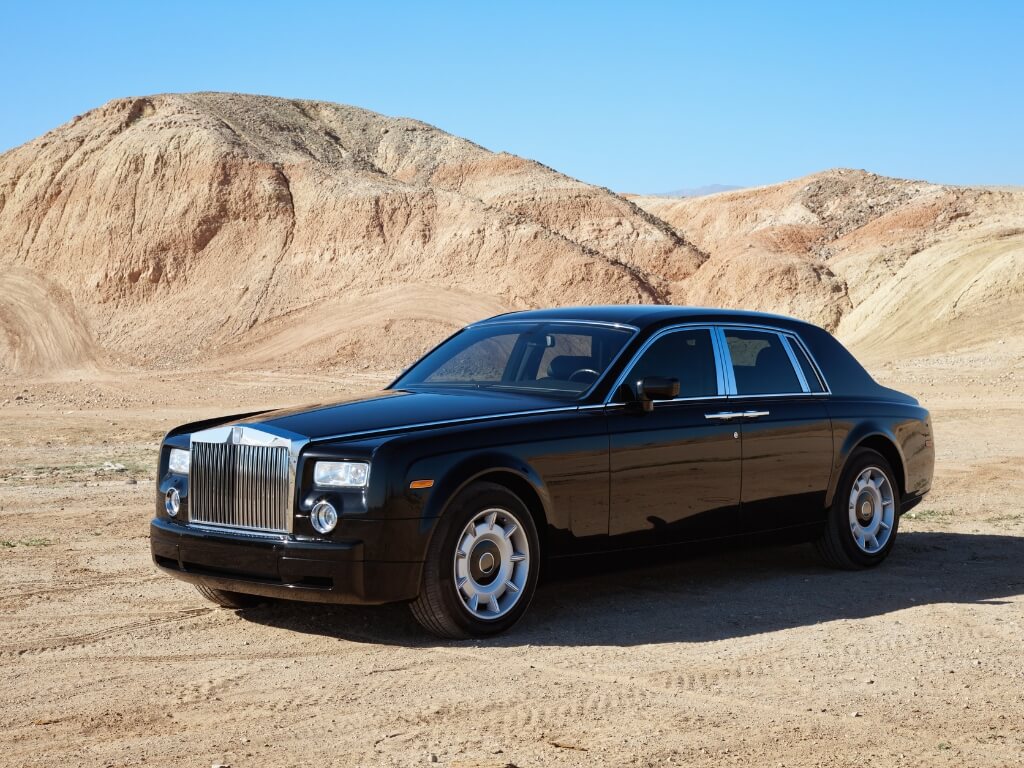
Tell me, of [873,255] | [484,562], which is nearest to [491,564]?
[484,562]

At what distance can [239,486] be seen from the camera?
6816mm

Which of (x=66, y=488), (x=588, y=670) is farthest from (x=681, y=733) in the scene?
(x=66, y=488)

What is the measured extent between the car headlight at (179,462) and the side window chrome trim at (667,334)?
225cm

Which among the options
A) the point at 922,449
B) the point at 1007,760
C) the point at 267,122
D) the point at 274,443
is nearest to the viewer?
the point at 1007,760

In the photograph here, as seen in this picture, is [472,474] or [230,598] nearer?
[472,474]

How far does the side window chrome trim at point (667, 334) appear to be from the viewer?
7.49 m

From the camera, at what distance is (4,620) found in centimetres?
735

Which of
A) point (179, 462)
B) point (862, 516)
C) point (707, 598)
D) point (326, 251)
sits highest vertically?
point (326, 251)

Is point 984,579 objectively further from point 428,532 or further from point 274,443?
point 274,443

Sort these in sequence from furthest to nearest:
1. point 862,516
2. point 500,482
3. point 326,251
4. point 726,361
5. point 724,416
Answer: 1. point 326,251
2. point 862,516
3. point 726,361
4. point 724,416
5. point 500,482

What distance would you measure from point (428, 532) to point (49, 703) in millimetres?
1868

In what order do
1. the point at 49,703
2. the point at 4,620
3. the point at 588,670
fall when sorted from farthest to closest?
the point at 4,620
the point at 588,670
the point at 49,703

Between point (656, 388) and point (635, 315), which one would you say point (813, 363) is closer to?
point (635, 315)

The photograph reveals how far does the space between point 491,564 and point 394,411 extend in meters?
0.96
